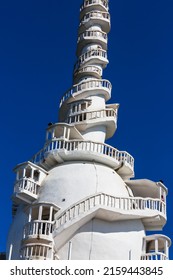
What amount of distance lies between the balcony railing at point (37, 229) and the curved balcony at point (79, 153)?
5180mm

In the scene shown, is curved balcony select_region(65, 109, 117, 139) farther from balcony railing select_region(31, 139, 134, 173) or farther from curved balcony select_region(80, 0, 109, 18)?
curved balcony select_region(80, 0, 109, 18)

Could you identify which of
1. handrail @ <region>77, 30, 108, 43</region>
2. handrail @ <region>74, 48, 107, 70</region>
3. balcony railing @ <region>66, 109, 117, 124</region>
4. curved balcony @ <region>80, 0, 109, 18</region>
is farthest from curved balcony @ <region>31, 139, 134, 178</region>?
curved balcony @ <region>80, 0, 109, 18</region>

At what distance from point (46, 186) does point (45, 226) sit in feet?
12.3

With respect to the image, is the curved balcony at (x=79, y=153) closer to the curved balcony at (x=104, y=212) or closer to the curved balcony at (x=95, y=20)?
the curved balcony at (x=104, y=212)

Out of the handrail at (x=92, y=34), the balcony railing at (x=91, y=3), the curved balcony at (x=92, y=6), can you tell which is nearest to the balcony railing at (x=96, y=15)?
the curved balcony at (x=92, y=6)

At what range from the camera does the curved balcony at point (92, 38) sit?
4078 cm

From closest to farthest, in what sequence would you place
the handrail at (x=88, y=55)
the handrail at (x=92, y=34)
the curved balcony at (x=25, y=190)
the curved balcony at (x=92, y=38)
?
the curved balcony at (x=25, y=190) → the handrail at (x=88, y=55) → the curved balcony at (x=92, y=38) → the handrail at (x=92, y=34)

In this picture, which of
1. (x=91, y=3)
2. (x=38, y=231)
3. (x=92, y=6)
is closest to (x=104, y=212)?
(x=38, y=231)

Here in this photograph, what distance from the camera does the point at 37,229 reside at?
1069 inches

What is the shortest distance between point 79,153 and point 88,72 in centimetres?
866

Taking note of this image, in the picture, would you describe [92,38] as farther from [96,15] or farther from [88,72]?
[88,72]
